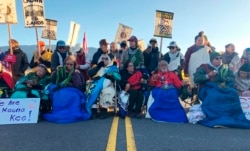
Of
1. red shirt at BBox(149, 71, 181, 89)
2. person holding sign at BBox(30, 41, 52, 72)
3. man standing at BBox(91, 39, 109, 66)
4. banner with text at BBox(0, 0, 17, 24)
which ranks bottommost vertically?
red shirt at BBox(149, 71, 181, 89)

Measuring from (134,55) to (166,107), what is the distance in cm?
185

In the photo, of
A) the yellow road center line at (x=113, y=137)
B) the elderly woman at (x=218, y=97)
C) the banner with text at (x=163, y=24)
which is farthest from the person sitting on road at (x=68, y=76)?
the banner with text at (x=163, y=24)

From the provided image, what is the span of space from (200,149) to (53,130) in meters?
2.87

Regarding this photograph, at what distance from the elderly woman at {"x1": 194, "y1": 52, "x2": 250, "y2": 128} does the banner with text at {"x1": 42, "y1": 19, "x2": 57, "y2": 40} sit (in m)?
7.37

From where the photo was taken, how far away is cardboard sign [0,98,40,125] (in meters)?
7.16

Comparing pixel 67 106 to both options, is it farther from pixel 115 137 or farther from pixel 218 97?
pixel 218 97

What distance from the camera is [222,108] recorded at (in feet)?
24.5

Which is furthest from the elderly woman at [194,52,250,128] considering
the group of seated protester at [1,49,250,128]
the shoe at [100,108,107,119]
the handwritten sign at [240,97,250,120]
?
the shoe at [100,108,107,119]

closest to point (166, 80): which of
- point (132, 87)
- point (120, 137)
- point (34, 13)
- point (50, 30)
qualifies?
point (132, 87)

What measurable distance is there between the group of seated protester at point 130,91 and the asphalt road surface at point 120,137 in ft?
1.94

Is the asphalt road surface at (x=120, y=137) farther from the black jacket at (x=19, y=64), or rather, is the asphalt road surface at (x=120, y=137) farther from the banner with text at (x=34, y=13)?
the banner with text at (x=34, y=13)

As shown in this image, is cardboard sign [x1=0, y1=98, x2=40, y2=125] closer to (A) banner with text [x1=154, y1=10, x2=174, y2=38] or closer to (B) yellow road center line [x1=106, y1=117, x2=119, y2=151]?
(B) yellow road center line [x1=106, y1=117, x2=119, y2=151]

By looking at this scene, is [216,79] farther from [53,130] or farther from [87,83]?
[53,130]

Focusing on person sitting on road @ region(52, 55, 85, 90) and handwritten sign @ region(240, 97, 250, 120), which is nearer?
handwritten sign @ region(240, 97, 250, 120)
